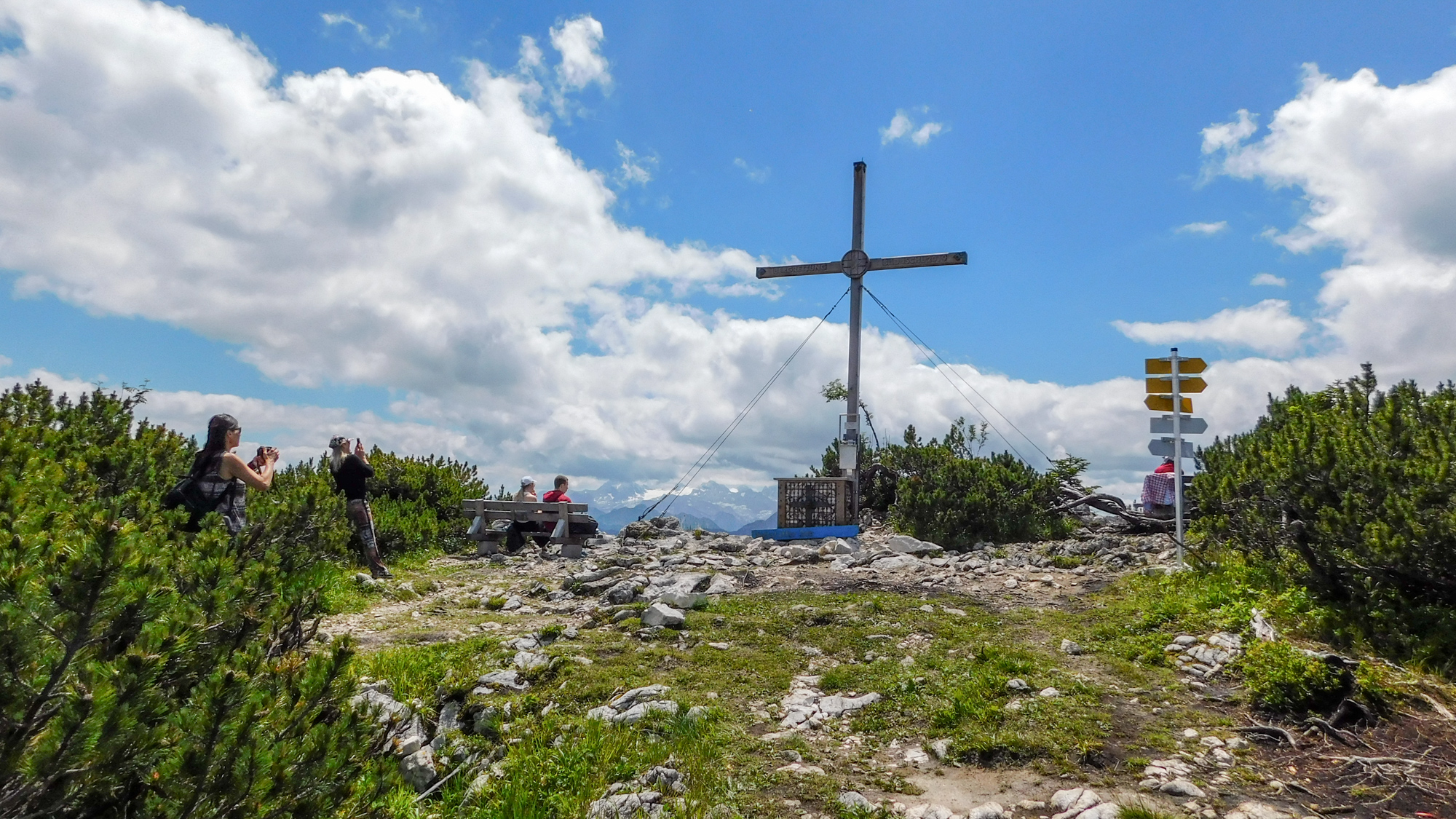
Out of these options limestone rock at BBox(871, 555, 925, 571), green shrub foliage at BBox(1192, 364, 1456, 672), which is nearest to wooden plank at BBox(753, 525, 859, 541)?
limestone rock at BBox(871, 555, 925, 571)

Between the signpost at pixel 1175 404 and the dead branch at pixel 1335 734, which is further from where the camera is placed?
the signpost at pixel 1175 404

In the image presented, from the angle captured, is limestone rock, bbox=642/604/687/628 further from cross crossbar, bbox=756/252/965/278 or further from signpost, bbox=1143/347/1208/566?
cross crossbar, bbox=756/252/965/278

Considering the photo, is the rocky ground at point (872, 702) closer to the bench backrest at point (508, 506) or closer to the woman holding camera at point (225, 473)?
the woman holding camera at point (225, 473)

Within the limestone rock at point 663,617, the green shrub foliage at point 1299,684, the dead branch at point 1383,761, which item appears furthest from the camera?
the limestone rock at point 663,617

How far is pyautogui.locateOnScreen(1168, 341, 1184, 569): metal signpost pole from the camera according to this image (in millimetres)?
11562

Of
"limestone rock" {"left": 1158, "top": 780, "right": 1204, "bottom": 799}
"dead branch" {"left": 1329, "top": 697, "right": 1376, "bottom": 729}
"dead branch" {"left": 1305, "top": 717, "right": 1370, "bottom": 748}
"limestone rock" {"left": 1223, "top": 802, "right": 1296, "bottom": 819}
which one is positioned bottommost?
"limestone rock" {"left": 1223, "top": 802, "right": 1296, "bottom": 819}

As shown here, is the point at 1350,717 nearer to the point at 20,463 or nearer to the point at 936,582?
the point at 936,582

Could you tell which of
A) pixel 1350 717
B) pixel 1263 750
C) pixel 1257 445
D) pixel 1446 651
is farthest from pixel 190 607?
pixel 1257 445

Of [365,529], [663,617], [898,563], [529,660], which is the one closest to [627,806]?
[529,660]

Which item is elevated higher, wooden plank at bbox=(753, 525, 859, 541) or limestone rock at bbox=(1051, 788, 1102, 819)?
wooden plank at bbox=(753, 525, 859, 541)

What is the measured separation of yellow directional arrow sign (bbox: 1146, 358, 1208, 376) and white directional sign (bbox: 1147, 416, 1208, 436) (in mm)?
695

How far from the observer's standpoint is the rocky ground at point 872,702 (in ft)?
15.4

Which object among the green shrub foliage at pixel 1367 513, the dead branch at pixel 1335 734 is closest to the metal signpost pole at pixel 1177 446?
the green shrub foliage at pixel 1367 513

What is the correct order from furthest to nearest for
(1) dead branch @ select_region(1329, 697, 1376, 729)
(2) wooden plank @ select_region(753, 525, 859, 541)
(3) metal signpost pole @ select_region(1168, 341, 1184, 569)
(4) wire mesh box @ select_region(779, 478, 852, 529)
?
(4) wire mesh box @ select_region(779, 478, 852, 529), (2) wooden plank @ select_region(753, 525, 859, 541), (3) metal signpost pole @ select_region(1168, 341, 1184, 569), (1) dead branch @ select_region(1329, 697, 1376, 729)
